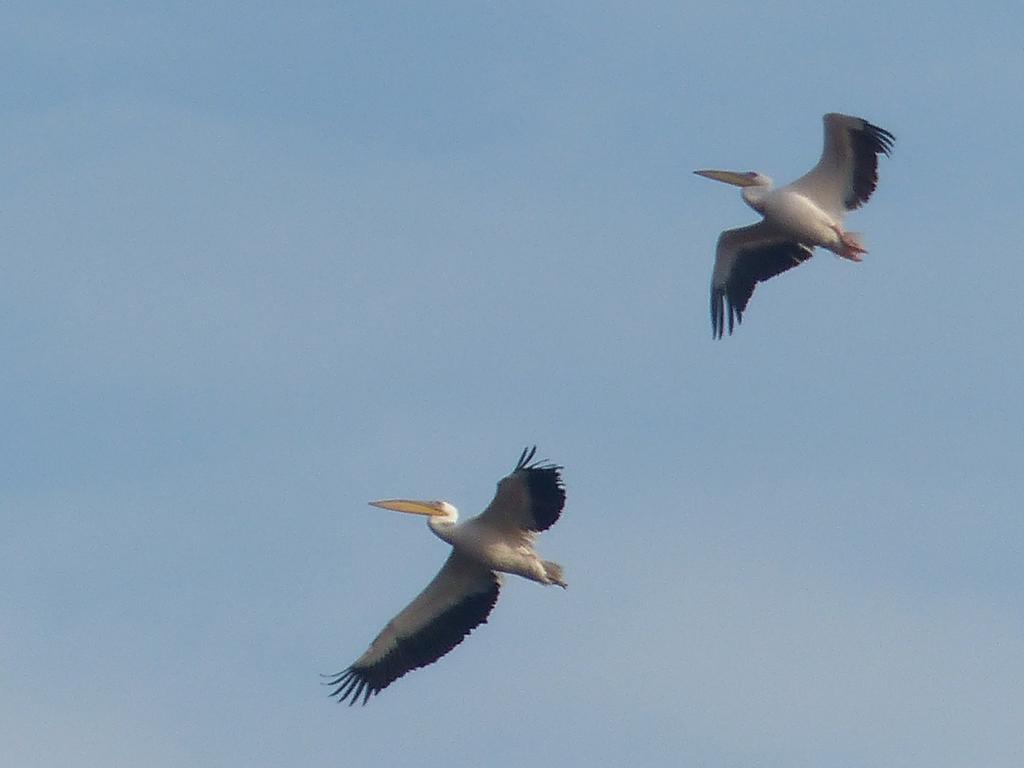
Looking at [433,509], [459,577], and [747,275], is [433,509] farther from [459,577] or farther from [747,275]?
[747,275]

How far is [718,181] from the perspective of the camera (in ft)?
70.1

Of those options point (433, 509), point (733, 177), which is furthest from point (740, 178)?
point (433, 509)

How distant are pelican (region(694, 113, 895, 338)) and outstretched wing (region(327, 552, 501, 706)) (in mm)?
4453

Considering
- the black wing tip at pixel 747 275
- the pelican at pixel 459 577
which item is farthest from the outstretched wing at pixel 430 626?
the black wing tip at pixel 747 275

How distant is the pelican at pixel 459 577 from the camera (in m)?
17.7

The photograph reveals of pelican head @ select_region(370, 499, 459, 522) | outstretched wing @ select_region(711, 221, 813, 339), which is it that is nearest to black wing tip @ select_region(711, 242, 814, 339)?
outstretched wing @ select_region(711, 221, 813, 339)

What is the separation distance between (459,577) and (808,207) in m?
4.88

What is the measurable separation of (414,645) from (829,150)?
6042 millimetres

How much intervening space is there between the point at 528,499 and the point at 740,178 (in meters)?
4.96

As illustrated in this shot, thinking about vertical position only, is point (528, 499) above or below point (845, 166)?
below

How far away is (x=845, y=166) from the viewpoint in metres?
19.9

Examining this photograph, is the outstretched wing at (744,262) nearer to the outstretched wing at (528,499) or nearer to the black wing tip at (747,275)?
the black wing tip at (747,275)

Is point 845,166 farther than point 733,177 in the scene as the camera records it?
No

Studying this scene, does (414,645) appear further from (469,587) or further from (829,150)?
(829,150)
